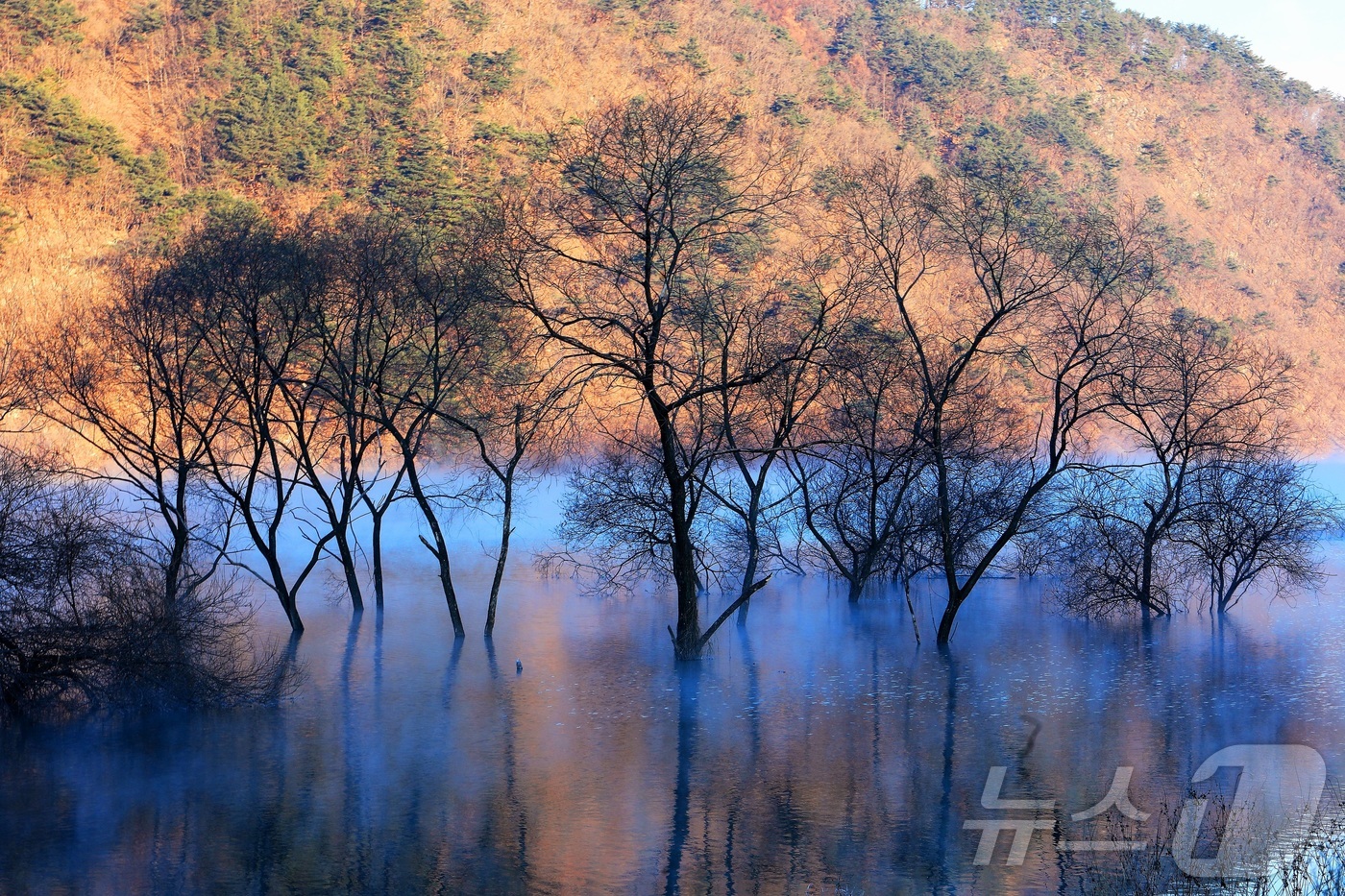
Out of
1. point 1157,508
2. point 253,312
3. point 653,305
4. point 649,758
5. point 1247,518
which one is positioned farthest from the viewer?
point 1157,508

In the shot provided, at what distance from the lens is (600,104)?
81375mm

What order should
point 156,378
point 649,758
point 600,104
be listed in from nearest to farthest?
point 649,758
point 156,378
point 600,104

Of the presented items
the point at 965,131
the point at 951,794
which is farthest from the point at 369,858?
the point at 965,131

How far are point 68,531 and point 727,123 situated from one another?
42.7 feet

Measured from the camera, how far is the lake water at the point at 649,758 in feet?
45.6

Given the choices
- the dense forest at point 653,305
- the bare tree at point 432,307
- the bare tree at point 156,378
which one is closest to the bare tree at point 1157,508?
the dense forest at point 653,305

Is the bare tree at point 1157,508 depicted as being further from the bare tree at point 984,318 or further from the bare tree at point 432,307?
the bare tree at point 432,307

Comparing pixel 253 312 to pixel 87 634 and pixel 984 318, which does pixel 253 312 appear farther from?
pixel 984 318

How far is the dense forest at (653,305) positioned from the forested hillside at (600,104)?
0.32m

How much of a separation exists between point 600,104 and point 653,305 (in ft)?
207

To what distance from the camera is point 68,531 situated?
1970cm

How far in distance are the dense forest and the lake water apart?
1825 millimetres

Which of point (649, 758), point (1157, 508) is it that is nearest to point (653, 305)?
point (649, 758)

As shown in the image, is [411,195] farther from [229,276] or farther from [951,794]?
[951,794]
